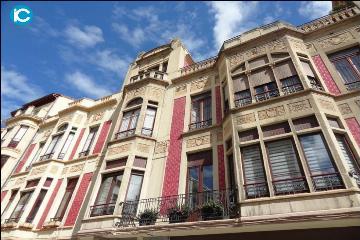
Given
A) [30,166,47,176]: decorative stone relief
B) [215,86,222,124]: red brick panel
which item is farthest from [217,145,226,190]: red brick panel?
[30,166,47,176]: decorative stone relief

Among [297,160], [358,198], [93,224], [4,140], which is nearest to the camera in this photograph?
[358,198]

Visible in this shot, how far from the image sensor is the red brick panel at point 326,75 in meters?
10.4

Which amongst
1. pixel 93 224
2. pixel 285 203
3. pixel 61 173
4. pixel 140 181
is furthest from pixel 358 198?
pixel 61 173

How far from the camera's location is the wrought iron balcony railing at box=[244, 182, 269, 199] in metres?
8.45

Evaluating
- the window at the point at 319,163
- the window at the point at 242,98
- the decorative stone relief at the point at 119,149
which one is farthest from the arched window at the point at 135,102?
the window at the point at 319,163

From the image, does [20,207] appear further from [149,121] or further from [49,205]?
[149,121]

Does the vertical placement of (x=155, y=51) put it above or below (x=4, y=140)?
above

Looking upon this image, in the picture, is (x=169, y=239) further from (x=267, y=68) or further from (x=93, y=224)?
(x=267, y=68)

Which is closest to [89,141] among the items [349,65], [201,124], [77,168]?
[77,168]

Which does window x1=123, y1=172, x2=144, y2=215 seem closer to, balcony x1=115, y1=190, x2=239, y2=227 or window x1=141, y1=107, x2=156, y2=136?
balcony x1=115, y1=190, x2=239, y2=227

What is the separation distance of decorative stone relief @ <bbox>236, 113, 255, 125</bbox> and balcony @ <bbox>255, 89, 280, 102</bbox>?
0.95m

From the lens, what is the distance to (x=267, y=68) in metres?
11.8

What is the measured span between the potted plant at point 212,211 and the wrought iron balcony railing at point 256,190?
3.46 ft

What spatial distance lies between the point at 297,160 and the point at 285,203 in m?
1.58
